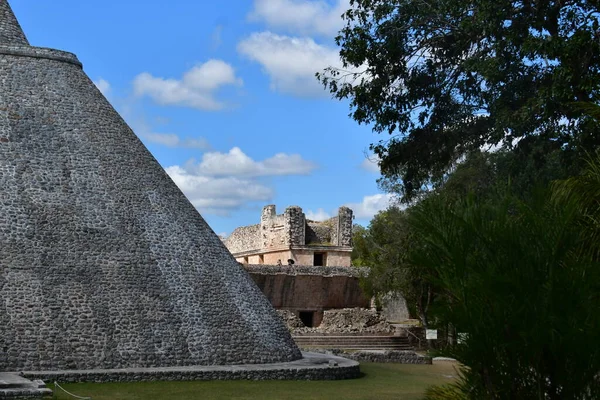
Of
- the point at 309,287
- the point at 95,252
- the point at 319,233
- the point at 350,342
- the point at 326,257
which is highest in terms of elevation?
the point at 319,233

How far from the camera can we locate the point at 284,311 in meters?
30.8

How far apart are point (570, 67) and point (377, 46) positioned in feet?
13.5

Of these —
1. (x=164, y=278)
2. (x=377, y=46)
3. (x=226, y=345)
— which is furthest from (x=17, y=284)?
(x=377, y=46)

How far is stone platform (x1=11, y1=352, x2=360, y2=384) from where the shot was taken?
15992 millimetres

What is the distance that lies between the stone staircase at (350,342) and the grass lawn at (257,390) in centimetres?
881

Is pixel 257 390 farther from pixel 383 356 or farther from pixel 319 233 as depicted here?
pixel 319 233

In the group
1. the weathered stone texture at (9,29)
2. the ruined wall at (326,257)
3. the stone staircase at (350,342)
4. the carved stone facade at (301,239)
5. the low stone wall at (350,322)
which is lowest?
the stone staircase at (350,342)

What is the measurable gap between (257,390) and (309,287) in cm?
1820

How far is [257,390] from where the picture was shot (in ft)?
51.8

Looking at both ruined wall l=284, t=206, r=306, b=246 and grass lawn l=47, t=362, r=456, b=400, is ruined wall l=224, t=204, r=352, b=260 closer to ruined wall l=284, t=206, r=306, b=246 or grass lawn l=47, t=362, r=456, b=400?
ruined wall l=284, t=206, r=306, b=246

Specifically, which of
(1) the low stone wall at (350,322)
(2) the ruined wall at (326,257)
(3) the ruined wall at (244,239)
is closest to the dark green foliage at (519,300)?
(1) the low stone wall at (350,322)

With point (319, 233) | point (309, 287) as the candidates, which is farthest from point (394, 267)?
point (319, 233)

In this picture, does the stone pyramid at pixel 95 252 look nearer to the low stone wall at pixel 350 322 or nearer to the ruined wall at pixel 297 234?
the low stone wall at pixel 350 322

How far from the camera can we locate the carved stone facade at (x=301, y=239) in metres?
39.2
